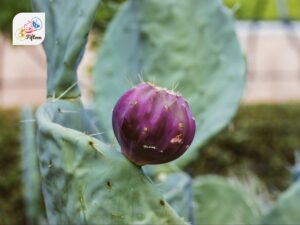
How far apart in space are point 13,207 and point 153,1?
297 cm

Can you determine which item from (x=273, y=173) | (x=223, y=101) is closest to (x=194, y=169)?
(x=273, y=173)

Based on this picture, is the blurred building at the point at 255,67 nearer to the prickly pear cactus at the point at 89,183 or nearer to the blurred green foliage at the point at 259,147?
the blurred green foliage at the point at 259,147

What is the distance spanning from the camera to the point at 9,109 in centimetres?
534

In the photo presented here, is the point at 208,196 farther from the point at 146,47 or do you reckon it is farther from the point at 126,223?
the point at 126,223

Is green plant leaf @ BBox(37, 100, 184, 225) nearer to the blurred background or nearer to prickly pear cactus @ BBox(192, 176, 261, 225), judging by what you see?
prickly pear cactus @ BBox(192, 176, 261, 225)

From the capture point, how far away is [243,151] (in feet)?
17.3

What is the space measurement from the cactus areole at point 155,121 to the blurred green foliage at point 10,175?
3.54 meters

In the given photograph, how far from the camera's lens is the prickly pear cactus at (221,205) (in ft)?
7.27

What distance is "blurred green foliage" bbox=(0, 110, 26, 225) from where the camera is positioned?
4699mm

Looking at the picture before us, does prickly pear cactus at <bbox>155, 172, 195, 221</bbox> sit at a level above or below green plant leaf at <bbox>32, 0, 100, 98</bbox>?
below

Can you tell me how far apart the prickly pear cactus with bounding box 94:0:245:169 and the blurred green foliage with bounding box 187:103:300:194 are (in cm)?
294

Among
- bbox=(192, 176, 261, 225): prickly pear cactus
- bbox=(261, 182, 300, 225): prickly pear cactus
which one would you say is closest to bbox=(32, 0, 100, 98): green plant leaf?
bbox=(261, 182, 300, 225): prickly pear cactus

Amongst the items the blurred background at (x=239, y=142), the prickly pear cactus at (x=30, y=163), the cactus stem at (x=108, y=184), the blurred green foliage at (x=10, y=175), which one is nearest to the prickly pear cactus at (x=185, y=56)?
the prickly pear cactus at (x=30, y=163)

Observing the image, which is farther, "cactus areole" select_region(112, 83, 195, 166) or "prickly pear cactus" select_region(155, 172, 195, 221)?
"prickly pear cactus" select_region(155, 172, 195, 221)
